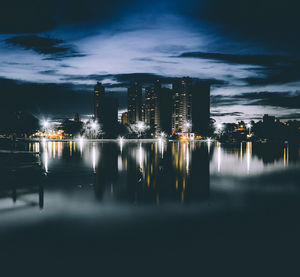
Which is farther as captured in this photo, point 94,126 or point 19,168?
point 94,126

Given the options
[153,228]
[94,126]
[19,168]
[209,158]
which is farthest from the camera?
[94,126]

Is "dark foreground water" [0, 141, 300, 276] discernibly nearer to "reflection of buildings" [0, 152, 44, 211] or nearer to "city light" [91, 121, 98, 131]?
"reflection of buildings" [0, 152, 44, 211]

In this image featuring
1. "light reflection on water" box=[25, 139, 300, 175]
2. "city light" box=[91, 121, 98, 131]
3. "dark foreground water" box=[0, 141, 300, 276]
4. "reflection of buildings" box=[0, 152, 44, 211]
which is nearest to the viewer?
"dark foreground water" box=[0, 141, 300, 276]

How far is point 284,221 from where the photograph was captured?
6.06 m

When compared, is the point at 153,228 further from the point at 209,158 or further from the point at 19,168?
the point at 209,158

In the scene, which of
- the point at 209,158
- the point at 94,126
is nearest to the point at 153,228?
the point at 209,158

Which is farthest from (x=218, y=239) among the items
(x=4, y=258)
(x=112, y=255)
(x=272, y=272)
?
(x=4, y=258)

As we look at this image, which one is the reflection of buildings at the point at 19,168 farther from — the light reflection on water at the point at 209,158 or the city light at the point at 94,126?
Answer: the city light at the point at 94,126

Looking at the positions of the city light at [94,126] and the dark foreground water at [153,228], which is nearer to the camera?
the dark foreground water at [153,228]

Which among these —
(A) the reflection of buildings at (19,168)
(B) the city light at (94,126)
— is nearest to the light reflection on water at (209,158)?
(A) the reflection of buildings at (19,168)

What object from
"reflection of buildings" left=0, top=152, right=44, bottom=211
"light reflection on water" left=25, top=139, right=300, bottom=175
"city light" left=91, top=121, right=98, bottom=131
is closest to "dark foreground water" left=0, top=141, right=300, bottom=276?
"reflection of buildings" left=0, top=152, right=44, bottom=211

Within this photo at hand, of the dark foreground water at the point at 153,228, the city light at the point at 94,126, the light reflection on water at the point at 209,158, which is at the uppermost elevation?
the city light at the point at 94,126

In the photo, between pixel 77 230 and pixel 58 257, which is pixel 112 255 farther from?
pixel 77 230

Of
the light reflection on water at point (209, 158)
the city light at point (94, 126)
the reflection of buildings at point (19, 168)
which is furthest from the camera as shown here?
the city light at point (94, 126)
